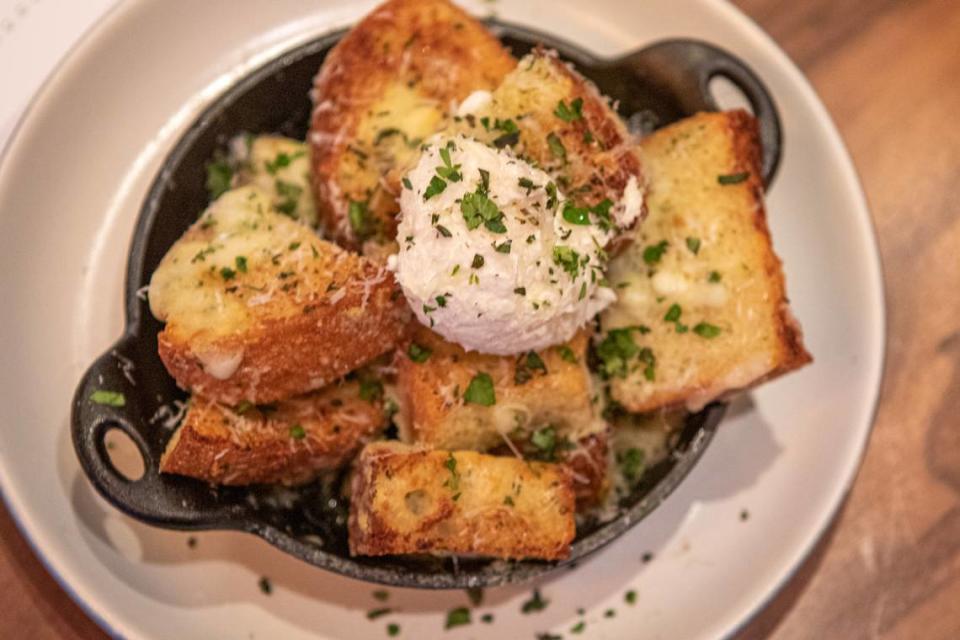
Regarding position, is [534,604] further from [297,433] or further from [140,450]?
[140,450]

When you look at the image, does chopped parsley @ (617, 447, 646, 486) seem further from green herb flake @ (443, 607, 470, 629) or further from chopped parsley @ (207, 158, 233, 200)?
chopped parsley @ (207, 158, 233, 200)

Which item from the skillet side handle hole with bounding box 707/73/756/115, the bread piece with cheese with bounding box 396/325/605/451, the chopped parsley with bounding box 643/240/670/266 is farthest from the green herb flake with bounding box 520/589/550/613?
the skillet side handle hole with bounding box 707/73/756/115

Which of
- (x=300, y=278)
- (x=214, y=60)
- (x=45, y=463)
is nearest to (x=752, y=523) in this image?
(x=300, y=278)

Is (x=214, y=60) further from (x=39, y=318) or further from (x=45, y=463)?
(x=45, y=463)

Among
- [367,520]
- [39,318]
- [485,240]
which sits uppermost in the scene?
[485,240]

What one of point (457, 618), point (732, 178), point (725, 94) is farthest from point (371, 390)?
point (725, 94)

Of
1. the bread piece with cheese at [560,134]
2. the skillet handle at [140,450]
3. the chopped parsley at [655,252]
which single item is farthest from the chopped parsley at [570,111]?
the skillet handle at [140,450]
